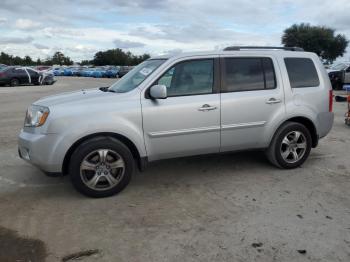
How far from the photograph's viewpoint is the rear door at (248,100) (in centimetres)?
530

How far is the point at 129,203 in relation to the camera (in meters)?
4.64

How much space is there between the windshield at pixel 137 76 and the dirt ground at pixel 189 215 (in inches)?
50.6

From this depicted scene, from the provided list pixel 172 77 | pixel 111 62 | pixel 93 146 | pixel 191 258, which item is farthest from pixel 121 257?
pixel 111 62

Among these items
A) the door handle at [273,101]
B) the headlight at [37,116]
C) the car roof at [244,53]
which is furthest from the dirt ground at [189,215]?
the car roof at [244,53]

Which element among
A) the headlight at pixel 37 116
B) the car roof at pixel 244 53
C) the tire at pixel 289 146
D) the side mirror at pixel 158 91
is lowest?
the tire at pixel 289 146

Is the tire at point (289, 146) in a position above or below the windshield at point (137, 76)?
below

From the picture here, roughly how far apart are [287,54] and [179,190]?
261cm

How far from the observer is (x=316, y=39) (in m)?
58.2

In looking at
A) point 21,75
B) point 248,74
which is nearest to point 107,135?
point 248,74

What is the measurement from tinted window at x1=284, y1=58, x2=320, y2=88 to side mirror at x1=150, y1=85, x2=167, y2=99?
2.08m

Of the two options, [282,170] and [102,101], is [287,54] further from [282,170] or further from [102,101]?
[102,101]

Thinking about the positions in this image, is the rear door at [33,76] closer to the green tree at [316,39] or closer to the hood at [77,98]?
the hood at [77,98]

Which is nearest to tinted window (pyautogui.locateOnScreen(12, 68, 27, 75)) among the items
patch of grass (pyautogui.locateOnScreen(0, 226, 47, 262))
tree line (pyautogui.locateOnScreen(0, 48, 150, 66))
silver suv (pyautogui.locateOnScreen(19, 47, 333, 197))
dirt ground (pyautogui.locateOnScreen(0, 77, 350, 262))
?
→ dirt ground (pyautogui.locateOnScreen(0, 77, 350, 262))

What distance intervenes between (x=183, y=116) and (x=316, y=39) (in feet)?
192
